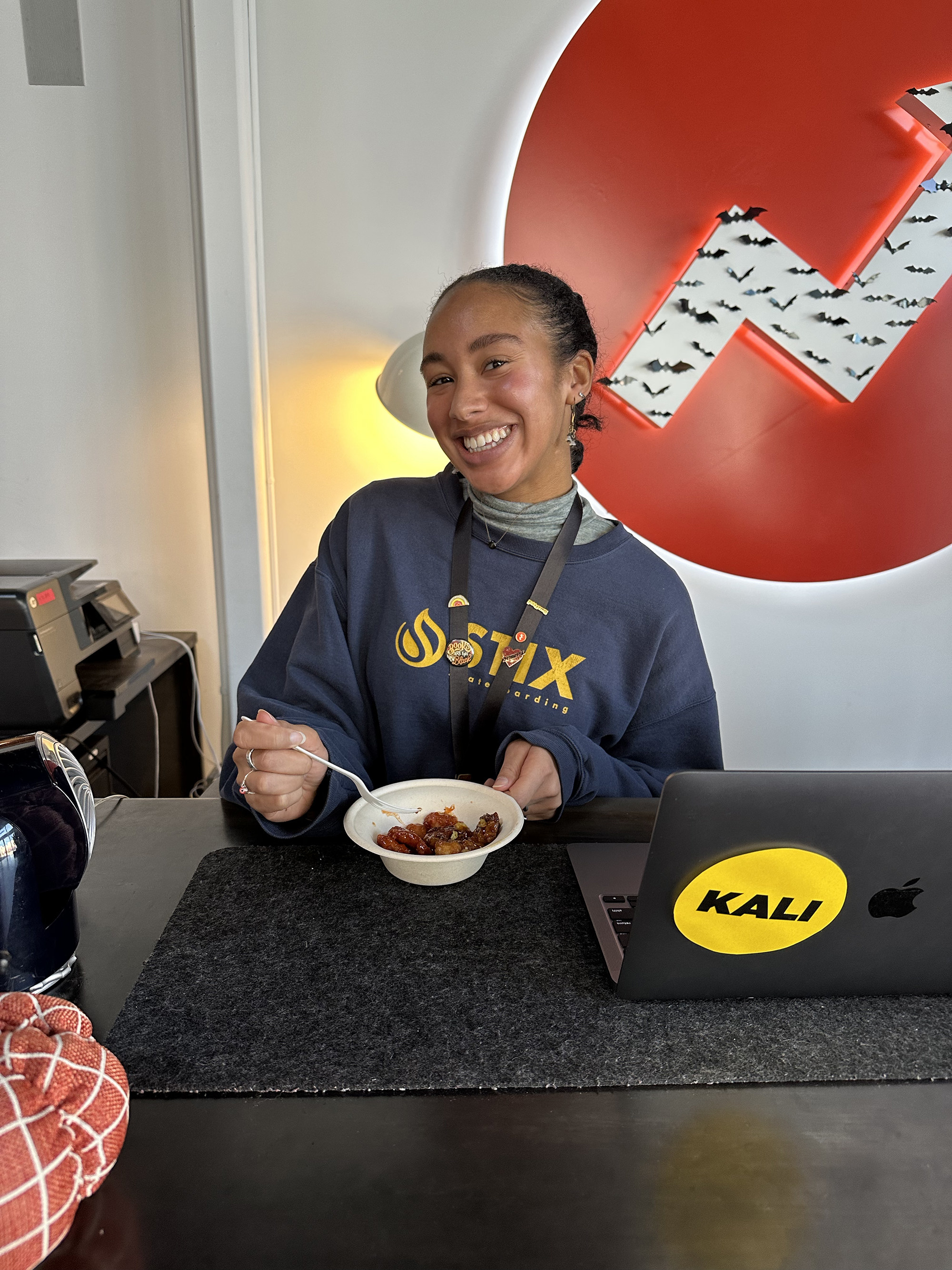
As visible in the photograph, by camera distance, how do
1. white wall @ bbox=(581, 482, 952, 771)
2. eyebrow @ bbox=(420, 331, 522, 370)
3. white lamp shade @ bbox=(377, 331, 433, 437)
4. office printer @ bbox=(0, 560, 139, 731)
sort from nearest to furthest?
eyebrow @ bbox=(420, 331, 522, 370)
office printer @ bbox=(0, 560, 139, 731)
white lamp shade @ bbox=(377, 331, 433, 437)
white wall @ bbox=(581, 482, 952, 771)

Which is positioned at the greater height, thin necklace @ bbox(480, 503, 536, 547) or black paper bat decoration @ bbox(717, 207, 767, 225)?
black paper bat decoration @ bbox(717, 207, 767, 225)

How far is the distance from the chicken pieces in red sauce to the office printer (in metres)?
1.09

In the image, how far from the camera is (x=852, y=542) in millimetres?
2504

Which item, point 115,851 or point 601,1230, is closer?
point 601,1230

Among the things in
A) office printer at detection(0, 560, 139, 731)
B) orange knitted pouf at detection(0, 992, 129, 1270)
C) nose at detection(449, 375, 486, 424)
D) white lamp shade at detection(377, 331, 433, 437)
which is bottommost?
office printer at detection(0, 560, 139, 731)

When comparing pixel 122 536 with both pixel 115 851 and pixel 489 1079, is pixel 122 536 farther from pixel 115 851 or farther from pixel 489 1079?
pixel 489 1079

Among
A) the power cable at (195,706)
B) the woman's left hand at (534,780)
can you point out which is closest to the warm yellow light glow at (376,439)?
the power cable at (195,706)

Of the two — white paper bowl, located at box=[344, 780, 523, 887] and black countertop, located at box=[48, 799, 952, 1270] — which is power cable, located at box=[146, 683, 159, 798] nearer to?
white paper bowl, located at box=[344, 780, 523, 887]

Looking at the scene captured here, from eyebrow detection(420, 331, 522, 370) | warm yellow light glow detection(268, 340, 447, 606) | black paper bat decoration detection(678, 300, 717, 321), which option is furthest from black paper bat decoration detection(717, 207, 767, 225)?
eyebrow detection(420, 331, 522, 370)

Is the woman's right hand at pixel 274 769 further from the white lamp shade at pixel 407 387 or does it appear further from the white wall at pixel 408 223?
the white wall at pixel 408 223

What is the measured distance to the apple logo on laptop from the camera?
0.70 metres

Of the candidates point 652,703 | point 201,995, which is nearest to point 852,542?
point 652,703

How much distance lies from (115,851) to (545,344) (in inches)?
38.2

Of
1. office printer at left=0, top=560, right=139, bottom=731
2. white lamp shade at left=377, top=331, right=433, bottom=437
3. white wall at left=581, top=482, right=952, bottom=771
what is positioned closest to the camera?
office printer at left=0, top=560, right=139, bottom=731
